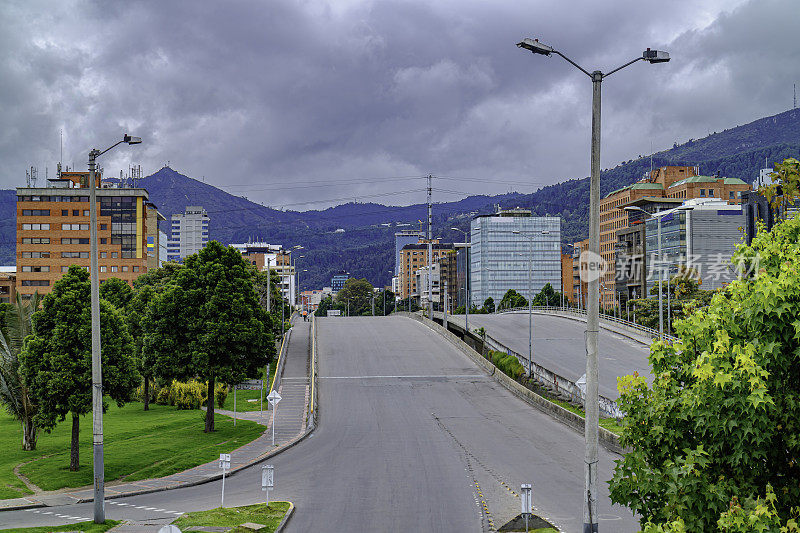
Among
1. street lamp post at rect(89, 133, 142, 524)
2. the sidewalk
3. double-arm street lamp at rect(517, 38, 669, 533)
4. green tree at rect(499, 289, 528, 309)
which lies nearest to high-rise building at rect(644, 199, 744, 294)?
green tree at rect(499, 289, 528, 309)

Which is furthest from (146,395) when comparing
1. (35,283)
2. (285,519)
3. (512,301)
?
(512,301)

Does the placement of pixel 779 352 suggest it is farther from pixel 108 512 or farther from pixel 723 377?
pixel 108 512

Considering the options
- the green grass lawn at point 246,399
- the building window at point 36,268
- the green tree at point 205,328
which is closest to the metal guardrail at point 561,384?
the green tree at point 205,328

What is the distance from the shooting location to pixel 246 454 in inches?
1481

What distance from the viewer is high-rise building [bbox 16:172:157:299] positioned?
128875mm

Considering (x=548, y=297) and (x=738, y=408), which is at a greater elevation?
(x=738, y=408)

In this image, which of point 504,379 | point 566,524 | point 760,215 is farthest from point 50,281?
point 760,215

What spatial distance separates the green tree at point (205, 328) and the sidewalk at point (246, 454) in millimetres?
4486

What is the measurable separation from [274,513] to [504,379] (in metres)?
36.4

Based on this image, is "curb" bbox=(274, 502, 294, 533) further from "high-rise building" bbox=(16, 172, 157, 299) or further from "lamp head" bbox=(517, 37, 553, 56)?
"high-rise building" bbox=(16, 172, 157, 299)

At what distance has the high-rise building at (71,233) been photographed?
12888 cm

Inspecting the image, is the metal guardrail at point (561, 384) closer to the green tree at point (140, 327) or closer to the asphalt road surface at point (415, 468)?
the asphalt road surface at point (415, 468)

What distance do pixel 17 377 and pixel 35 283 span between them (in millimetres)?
99008

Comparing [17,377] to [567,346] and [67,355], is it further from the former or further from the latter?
[567,346]
